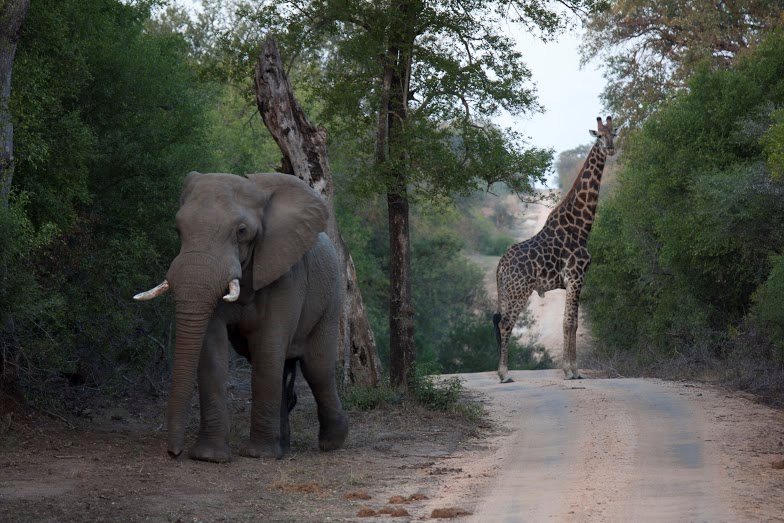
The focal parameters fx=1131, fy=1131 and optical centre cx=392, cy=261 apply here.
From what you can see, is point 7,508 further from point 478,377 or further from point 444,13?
point 478,377

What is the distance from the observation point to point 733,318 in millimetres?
20688

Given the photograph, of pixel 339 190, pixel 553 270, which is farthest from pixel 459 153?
pixel 339 190

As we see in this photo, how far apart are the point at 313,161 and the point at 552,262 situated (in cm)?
633

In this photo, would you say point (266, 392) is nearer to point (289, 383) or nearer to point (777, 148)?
point (289, 383)

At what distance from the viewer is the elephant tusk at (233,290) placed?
9305 millimetres

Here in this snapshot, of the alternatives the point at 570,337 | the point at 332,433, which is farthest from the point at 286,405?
the point at 570,337

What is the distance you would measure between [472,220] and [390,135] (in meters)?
54.6

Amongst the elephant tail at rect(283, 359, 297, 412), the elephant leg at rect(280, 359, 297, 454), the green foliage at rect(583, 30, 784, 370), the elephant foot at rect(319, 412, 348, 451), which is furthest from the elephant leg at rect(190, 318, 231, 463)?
the green foliage at rect(583, 30, 784, 370)

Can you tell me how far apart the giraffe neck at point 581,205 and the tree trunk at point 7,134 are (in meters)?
10.7

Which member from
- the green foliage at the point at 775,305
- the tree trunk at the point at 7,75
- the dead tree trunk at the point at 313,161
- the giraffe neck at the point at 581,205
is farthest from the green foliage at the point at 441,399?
the giraffe neck at the point at 581,205

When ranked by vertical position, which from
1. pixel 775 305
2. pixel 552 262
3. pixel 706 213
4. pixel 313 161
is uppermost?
pixel 313 161

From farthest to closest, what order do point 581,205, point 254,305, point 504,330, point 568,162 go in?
point 568,162 < point 581,205 < point 504,330 < point 254,305

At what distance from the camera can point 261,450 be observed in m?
10.2

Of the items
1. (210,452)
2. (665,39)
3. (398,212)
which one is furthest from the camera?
(665,39)
